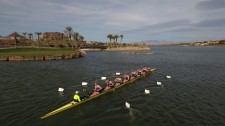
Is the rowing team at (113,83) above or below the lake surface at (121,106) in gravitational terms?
above

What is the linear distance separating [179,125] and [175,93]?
453 inches

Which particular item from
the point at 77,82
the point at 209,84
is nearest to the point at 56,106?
the point at 77,82

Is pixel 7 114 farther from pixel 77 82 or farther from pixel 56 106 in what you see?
pixel 77 82

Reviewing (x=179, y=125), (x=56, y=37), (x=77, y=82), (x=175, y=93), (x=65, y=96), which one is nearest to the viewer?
(x=179, y=125)

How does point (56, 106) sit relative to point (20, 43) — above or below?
below

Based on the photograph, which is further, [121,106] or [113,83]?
[113,83]

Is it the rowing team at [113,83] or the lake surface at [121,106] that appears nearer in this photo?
the lake surface at [121,106]

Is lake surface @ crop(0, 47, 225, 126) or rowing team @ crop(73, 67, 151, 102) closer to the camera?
lake surface @ crop(0, 47, 225, 126)

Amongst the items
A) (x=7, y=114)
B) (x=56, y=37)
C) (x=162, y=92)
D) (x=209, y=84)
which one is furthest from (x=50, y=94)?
(x=56, y=37)

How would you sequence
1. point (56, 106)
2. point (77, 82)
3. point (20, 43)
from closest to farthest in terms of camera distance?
point (56, 106) < point (77, 82) < point (20, 43)

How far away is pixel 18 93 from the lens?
28703mm

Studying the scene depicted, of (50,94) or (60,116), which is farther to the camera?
(50,94)

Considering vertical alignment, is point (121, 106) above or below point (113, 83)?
below

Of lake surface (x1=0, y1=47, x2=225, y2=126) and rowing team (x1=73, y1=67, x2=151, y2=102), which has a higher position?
rowing team (x1=73, y1=67, x2=151, y2=102)
